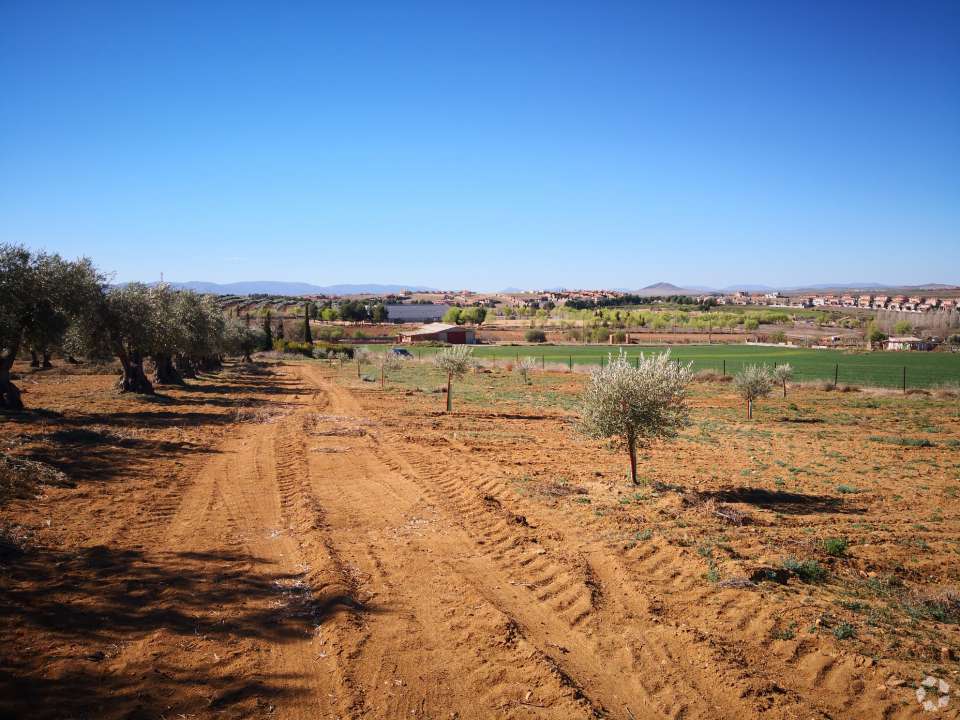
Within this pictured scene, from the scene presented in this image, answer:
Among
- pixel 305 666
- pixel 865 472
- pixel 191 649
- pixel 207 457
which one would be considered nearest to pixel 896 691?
pixel 305 666

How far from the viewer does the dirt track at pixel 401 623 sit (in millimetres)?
5723

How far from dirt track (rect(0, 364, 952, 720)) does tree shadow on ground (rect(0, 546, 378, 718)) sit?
3cm

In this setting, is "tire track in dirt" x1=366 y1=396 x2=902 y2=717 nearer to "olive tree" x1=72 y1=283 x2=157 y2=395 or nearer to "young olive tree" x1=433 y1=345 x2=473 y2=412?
"young olive tree" x1=433 y1=345 x2=473 y2=412

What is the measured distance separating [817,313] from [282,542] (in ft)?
666

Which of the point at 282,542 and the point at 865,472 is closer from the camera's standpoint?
the point at 282,542

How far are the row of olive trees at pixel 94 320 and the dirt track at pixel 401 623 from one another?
13.4m

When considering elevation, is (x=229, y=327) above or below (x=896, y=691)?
above

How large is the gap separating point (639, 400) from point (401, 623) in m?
7.92

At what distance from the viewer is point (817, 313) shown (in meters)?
181

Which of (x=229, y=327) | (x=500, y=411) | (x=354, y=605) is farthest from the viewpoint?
(x=229, y=327)

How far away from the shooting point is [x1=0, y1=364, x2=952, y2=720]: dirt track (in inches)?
225

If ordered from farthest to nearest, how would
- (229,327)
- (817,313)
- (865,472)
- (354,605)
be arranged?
1. (817,313)
2. (229,327)
3. (865,472)
4. (354,605)

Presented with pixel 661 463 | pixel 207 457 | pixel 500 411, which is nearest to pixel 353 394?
pixel 500 411

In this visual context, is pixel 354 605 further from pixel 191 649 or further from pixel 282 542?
pixel 282 542
